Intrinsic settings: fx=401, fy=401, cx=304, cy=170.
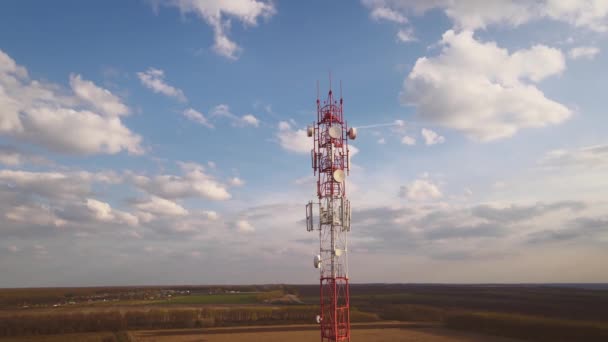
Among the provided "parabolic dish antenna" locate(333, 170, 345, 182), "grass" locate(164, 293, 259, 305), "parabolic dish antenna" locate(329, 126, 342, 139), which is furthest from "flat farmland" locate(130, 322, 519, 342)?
"grass" locate(164, 293, 259, 305)

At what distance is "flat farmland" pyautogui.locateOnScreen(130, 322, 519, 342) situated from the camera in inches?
1870

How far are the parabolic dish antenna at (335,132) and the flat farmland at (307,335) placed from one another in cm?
3020

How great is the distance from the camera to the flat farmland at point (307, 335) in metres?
47.5

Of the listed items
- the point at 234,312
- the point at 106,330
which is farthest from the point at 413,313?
the point at 106,330

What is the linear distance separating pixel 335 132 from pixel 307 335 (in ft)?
113

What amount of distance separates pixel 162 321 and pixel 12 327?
829 inches

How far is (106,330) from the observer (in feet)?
197

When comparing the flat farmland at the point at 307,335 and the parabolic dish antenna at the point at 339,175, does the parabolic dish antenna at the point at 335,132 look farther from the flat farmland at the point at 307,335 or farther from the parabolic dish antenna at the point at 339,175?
the flat farmland at the point at 307,335

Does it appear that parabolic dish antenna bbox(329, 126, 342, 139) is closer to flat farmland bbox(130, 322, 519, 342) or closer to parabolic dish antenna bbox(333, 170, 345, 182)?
parabolic dish antenna bbox(333, 170, 345, 182)

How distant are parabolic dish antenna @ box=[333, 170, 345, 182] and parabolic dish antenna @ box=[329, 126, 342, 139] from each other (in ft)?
7.52

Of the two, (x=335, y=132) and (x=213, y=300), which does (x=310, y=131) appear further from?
(x=213, y=300)

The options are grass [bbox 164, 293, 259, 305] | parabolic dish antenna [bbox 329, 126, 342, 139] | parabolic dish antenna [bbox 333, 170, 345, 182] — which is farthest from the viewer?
grass [bbox 164, 293, 259, 305]

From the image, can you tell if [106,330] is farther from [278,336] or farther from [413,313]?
[413,313]

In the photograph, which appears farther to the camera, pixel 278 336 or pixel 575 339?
pixel 278 336
